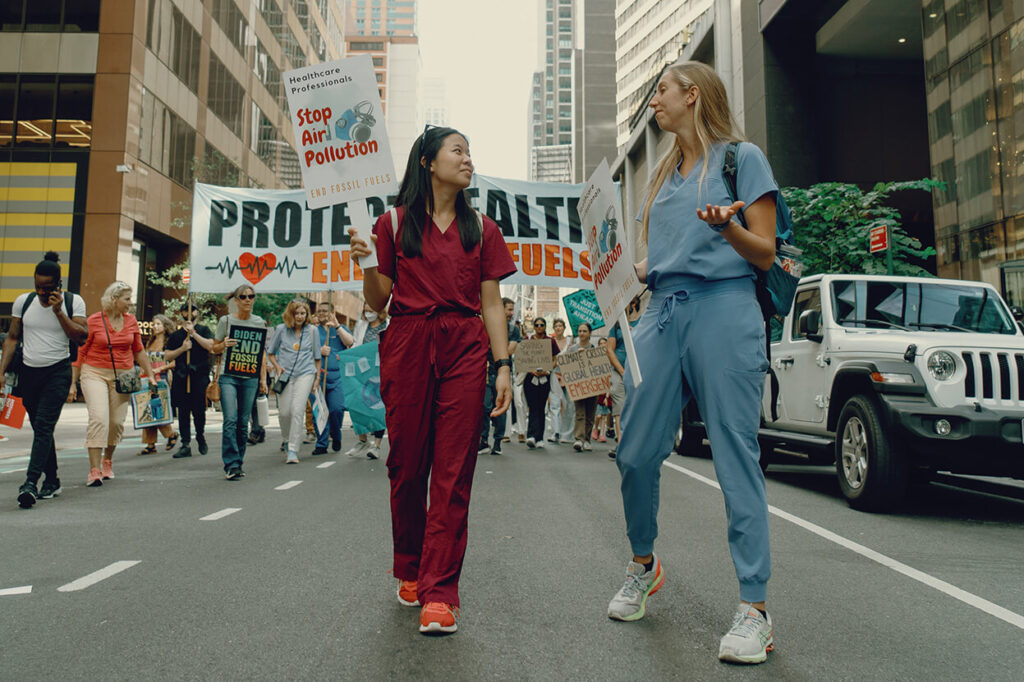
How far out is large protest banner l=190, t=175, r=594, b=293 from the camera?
12.4 m

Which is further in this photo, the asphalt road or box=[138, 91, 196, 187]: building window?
box=[138, 91, 196, 187]: building window

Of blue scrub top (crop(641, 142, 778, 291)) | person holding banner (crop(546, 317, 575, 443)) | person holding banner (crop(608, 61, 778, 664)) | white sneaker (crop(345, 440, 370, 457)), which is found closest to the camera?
person holding banner (crop(608, 61, 778, 664))

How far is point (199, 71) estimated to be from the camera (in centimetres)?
3216

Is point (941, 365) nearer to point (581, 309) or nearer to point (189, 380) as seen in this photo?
point (581, 309)

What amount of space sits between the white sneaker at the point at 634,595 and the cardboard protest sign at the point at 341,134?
217cm

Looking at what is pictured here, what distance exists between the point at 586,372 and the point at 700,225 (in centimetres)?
921

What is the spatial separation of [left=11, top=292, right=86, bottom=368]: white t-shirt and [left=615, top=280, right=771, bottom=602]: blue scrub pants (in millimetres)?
5277

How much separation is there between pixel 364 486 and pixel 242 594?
3924 millimetres

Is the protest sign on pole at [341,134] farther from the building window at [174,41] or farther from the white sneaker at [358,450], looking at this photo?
the building window at [174,41]

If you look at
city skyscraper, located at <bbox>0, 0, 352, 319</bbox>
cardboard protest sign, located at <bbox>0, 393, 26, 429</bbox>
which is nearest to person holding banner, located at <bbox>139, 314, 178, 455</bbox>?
→ cardboard protest sign, located at <bbox>0, 393, 26, 429</bbox>

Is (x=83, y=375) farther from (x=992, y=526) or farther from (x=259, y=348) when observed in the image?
(x=992, y=526)

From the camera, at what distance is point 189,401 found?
11047 millimetres

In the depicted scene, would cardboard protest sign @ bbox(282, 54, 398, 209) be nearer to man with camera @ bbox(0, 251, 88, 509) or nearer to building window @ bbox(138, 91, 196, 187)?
man with camera @ bbox(0, 251, 88, 509)

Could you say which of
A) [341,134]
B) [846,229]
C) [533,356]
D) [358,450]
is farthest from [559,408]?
[341,134]
